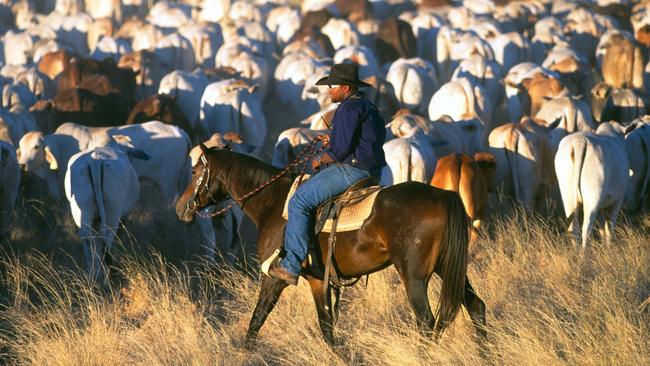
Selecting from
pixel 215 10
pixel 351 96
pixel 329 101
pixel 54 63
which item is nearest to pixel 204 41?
pixel 54 63

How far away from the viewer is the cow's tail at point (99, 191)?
1273 centimetres

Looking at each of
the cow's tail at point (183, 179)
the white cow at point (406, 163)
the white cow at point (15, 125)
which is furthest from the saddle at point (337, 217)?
the white cow at point (15, 125)

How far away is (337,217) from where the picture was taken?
25.6 feet

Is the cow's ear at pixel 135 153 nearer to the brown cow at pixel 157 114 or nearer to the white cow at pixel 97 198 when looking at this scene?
the white cow at pixel 97 198

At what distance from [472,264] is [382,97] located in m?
11.5

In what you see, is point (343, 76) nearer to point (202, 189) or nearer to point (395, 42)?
point (202, 189)

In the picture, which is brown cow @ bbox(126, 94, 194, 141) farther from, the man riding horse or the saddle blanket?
the saddle blanket

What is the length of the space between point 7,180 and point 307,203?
7535 mm

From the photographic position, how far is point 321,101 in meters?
21.1

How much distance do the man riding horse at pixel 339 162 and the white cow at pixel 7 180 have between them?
7.07 metres

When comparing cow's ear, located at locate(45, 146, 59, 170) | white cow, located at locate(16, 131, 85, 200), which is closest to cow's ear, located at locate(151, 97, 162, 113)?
white cow, located at locate(16, 131, 85, 200)

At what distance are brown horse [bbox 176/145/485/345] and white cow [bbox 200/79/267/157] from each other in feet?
34.1

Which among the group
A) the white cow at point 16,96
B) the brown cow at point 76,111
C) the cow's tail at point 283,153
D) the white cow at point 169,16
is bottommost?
the white cow at point 169,16

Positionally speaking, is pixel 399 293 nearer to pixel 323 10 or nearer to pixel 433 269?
pixel 433 269
